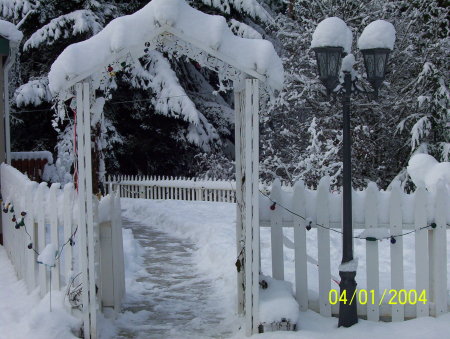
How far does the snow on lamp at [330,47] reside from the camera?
537 centimetres

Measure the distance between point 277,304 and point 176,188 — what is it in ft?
41.7

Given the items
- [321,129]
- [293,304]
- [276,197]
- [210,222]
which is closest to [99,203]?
[276,197]

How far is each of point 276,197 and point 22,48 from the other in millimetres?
16159

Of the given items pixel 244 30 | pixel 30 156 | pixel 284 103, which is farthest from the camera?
pixel 244 30

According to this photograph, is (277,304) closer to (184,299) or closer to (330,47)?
(184,299)

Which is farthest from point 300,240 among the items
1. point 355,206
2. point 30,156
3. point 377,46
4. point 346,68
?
point 30,156

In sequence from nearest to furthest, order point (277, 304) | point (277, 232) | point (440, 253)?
point (277, 304)
point (440, 253)
point (277, 232)

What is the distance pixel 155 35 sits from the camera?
507 cm

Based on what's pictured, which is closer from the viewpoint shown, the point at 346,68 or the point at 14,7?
the point at 346,68

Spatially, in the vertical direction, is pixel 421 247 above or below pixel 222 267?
above

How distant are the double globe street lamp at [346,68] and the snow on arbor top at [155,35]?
0.54 meters

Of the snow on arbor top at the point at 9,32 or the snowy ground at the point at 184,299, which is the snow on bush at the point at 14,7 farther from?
the snowy ground at the point at 184,299

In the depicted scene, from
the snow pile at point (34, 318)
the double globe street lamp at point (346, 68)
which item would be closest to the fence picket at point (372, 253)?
the double globe street lamp at point (346, 68)

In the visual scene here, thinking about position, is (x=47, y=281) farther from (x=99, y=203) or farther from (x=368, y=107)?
(x=368, y=107)
